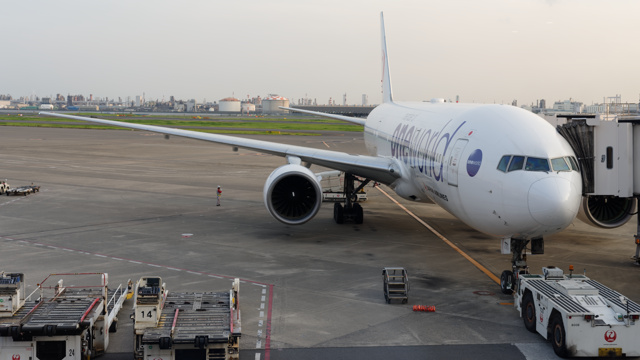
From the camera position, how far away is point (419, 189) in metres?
20.4

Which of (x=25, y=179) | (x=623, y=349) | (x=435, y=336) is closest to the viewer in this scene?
(x=623, y=349)

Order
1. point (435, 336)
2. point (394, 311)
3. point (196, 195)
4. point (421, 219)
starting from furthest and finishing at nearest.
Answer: point (196, 195) < point (421, 219) < point (394, 311) < point (435, 336)

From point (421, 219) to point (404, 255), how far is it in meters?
6.71

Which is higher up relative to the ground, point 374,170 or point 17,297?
point 374,170

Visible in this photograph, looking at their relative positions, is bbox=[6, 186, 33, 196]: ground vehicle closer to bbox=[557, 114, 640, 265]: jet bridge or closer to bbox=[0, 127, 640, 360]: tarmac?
bbox=[0, 127, 640, 360]: tarmac

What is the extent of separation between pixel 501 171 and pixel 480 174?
2.08 ft

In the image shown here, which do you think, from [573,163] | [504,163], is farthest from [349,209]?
[573,163]

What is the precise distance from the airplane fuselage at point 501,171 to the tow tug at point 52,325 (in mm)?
8354

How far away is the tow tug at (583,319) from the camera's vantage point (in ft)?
37.6

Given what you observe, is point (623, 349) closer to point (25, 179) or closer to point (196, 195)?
point (196, 195)

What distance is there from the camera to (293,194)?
70.8 feet

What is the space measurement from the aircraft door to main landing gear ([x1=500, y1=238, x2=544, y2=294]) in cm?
194

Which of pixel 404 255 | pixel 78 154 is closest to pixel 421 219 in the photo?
pixel 404 255

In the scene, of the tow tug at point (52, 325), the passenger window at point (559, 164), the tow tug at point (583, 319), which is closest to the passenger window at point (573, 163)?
the passenger window at point (559, 164)
